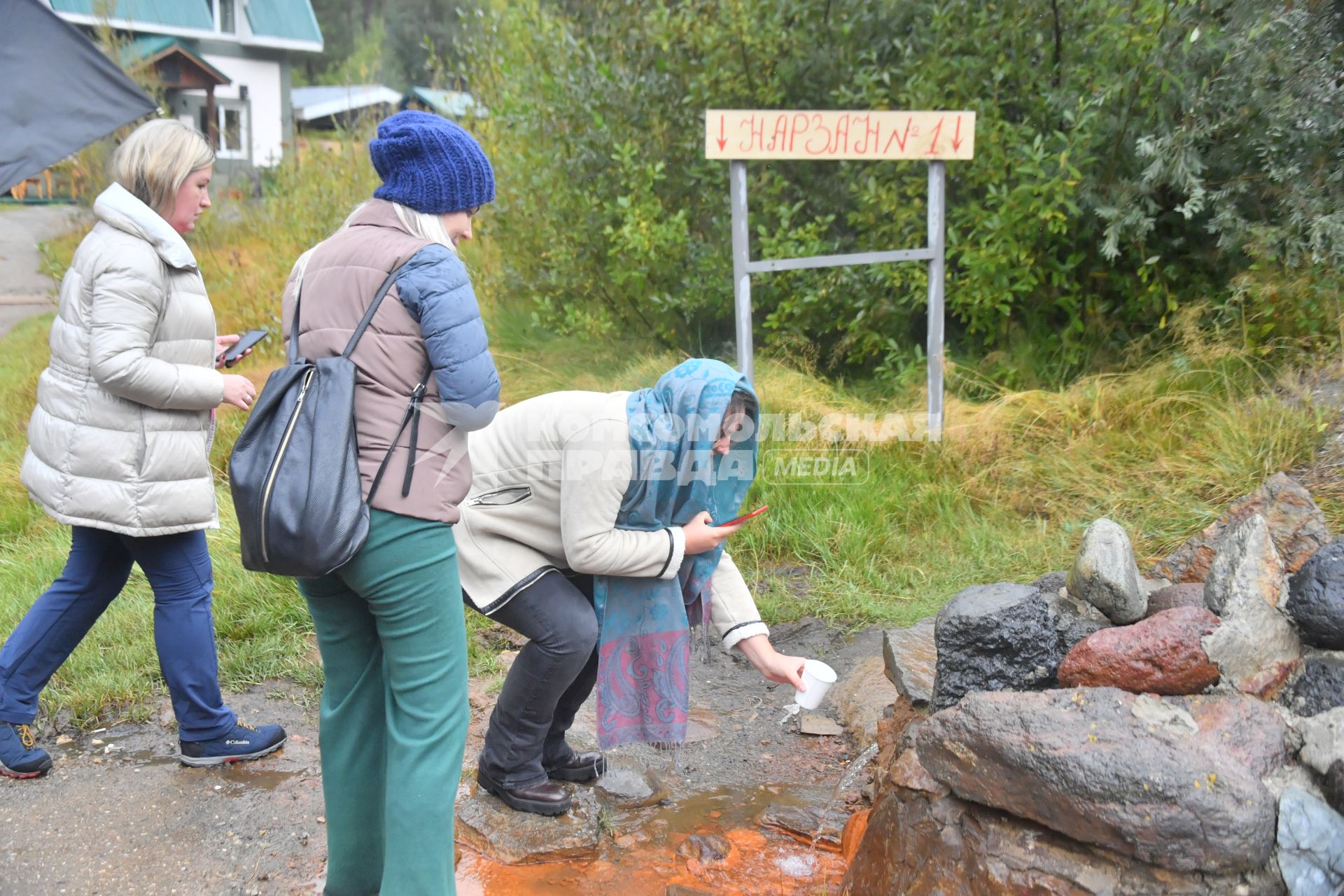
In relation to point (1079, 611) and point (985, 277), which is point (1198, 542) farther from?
point (985, 277)

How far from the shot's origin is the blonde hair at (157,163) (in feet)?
9.71

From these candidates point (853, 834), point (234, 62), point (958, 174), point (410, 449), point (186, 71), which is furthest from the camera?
point (234, 62)

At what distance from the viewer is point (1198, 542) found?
3.64 meters

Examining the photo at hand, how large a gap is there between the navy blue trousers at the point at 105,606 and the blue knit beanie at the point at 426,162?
148 centimetres

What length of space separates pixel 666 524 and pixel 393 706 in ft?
2.78

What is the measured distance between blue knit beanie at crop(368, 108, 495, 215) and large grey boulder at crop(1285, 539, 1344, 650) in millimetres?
2373

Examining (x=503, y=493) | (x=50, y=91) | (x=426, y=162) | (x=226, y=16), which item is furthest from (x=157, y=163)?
(x=226, y=16)

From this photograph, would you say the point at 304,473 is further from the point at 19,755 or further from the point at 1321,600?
the point at 1321,600

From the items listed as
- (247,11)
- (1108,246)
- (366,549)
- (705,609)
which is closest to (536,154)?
(1108,246)

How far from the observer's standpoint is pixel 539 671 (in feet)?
9.39

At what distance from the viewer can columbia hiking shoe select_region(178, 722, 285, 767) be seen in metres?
3.41

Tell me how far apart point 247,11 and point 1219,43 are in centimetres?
2444

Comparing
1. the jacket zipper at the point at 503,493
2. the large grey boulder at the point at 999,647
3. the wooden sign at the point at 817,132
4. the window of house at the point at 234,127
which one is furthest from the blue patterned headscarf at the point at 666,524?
the window of house at the point at 234,127

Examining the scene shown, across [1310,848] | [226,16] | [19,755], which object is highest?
[226,16]
